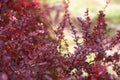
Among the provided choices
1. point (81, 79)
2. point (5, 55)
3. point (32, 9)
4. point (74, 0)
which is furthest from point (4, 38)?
point (74, 0)

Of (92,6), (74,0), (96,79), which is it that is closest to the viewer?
(96,79)

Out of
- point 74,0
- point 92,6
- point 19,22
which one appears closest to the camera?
point 19,22

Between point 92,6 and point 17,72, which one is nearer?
point 17,72

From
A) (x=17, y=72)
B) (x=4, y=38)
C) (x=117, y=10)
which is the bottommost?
(x=17, y=72)

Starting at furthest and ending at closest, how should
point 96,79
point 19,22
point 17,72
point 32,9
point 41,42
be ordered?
point 32,9
point 41,42
point 19,22
point 96,79
point 17,72

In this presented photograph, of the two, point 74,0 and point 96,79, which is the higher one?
point 74,0

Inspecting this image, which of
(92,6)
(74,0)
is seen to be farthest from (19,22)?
(74,0)

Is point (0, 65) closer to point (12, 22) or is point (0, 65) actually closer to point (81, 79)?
point (12, 22)

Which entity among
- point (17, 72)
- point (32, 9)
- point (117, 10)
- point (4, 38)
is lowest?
point (17, 72)

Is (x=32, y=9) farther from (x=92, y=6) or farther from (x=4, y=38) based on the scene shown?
(x=92, y=6)
